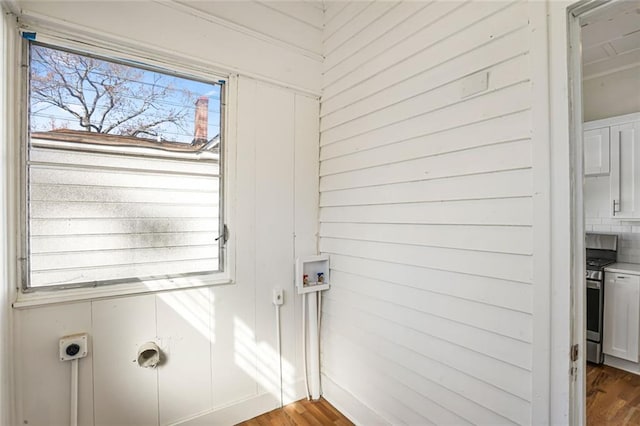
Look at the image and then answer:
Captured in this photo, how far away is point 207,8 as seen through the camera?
1.93 meters

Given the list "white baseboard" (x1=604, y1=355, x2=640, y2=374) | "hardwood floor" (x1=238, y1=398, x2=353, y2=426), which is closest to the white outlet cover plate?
"hardwood floor" (x1=238, y1=398, x2=353, y2=426)

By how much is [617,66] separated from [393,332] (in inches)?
151

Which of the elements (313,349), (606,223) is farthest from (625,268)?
(313,349)

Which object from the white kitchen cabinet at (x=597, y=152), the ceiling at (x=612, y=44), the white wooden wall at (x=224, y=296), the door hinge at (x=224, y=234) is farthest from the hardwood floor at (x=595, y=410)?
the ceiling at (x=612, y=44)

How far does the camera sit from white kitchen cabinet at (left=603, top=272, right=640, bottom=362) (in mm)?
2770

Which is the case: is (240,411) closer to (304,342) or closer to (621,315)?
(304,342)

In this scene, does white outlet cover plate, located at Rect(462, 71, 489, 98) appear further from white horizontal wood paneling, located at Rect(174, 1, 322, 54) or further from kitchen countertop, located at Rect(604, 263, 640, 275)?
kitchen countertop, located at Rect(604, 263, 640, 275)

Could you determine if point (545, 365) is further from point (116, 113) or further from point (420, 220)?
point (116, 113)

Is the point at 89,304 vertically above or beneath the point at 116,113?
beneath

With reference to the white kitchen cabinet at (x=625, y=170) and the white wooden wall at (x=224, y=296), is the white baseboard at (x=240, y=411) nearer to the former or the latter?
the white wooden wall at (x=224, y=296)

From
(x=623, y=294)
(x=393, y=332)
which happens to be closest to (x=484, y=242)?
(x=393, y=332)

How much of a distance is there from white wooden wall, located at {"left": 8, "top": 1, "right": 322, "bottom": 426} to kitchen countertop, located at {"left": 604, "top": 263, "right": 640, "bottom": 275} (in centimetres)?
290

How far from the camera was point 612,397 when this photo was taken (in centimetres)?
245

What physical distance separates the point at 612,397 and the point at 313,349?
2448mm
